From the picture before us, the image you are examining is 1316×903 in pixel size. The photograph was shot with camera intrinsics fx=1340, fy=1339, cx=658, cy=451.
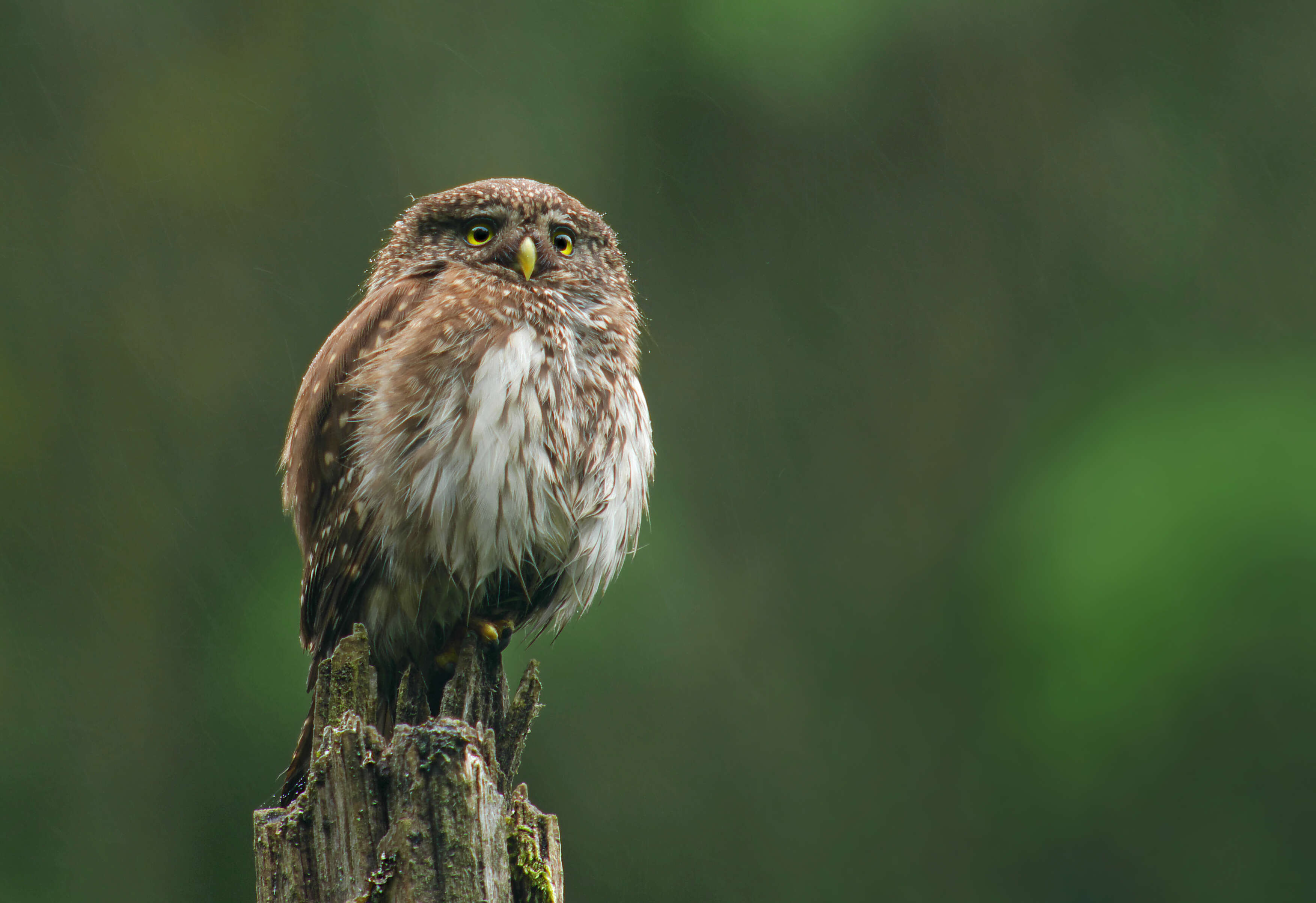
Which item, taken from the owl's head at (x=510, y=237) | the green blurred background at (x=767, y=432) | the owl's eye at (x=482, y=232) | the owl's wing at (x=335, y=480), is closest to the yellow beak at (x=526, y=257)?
the owl's head at (x=510, y=237)

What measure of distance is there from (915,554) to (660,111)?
3.50m

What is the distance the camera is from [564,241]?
13.8ft

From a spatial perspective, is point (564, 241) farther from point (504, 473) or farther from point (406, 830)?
point (406, 830)

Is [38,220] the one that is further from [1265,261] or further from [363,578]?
[1265,261]

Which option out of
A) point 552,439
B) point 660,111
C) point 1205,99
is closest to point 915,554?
point 660,111

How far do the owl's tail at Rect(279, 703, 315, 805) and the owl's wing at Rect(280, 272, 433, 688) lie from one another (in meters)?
0.43

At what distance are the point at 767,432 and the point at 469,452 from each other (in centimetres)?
571

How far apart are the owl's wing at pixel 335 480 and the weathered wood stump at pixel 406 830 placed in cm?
105

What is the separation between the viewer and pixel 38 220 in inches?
332

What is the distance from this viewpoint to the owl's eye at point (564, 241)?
4195mm

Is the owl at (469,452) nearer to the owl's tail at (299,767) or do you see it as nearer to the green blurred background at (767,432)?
the owl's tail at (299,767)

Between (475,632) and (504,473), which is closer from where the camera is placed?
(475,632)

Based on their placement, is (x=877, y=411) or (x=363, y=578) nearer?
(x=363, y=578)

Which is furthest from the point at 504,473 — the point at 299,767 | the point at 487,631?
the point at 299,767
